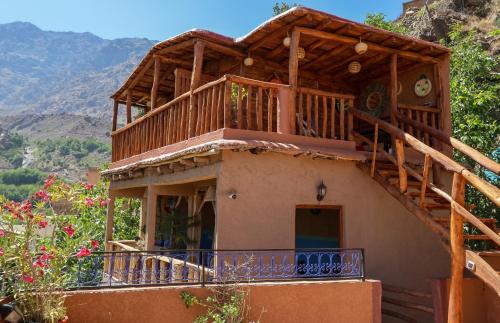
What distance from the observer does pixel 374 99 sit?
1124cm

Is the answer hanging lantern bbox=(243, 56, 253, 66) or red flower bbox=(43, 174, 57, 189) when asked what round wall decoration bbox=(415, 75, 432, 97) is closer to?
hanging lantern bbox=(243, 56, 253, 66)

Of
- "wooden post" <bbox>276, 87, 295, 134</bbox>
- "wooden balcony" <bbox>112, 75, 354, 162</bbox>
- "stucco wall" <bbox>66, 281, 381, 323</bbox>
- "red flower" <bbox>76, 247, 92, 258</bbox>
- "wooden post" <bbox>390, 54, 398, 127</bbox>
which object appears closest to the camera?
"red flower" <bbox>76, 247, 92, 258</bbox>

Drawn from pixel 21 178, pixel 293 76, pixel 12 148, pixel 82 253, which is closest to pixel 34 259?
pixel 82 253

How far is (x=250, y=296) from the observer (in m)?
5.98

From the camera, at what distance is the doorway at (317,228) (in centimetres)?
1179

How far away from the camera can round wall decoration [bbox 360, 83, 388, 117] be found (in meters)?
10.8

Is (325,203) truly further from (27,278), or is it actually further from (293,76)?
(27,278)

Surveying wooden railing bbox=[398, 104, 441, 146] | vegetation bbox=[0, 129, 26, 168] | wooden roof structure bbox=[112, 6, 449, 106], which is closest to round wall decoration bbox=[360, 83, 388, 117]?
wooden roof structure bbox=[112, 6, 449, 106]

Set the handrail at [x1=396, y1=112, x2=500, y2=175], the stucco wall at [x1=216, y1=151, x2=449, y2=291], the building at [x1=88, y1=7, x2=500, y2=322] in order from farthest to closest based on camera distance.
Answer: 1. the stucco wall at [x1=216, y1=151, x2=449, y2=291]
2. the building at [x1=88, y1=7, x2=500, y2=322]
3. the handrail at [x1=396, y1=112, x2=500, y2=175]

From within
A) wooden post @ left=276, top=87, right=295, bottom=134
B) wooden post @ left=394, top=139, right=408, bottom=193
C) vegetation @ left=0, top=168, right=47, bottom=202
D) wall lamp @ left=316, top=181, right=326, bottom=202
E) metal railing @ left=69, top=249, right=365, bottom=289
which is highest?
vegetation @ left=0, top=168, right=47, bottom=202

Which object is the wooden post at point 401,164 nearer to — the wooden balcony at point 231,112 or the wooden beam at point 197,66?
the wooden balcony at point 231,112

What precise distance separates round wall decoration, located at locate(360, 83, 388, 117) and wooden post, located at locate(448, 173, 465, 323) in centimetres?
481

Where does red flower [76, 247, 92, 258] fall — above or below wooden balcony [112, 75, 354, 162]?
below

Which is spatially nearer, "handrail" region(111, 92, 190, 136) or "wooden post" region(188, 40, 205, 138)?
"wooden post" region(188, 40, 205, 138)
